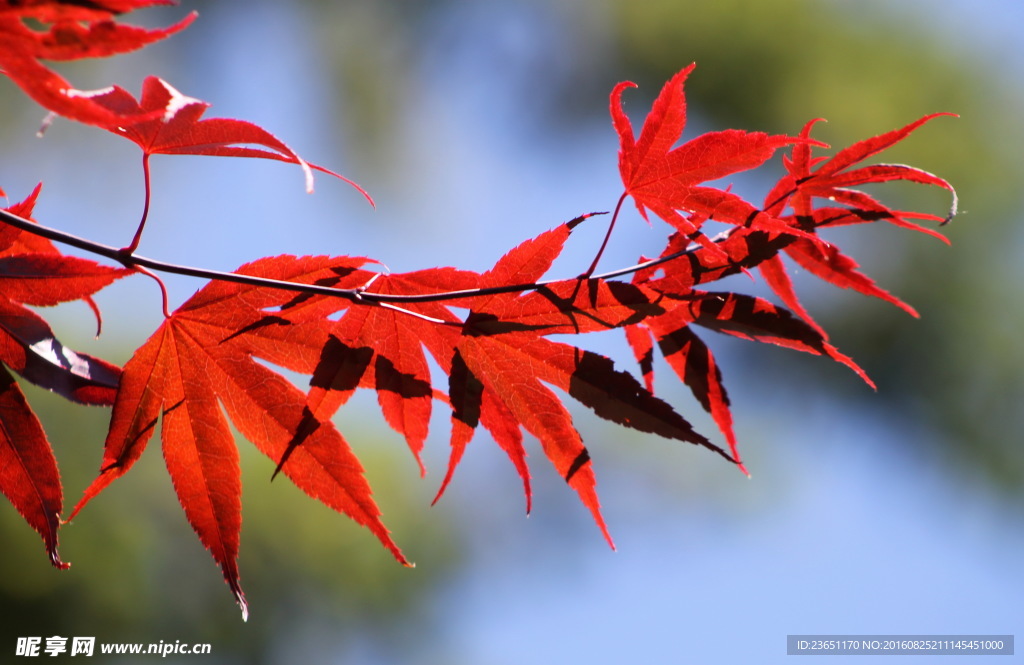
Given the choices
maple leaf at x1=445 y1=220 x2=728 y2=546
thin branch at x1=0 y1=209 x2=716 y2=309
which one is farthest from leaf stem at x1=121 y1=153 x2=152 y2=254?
maple leaf at x1=445 y1=220 x2=728 y2=546

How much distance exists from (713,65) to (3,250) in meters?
7.87

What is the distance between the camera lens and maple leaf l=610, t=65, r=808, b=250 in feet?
1.56

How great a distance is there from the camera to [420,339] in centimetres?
52

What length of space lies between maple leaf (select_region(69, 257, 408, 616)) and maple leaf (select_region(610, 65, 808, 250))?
215 millimetres

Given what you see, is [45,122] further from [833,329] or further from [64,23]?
[833,329]

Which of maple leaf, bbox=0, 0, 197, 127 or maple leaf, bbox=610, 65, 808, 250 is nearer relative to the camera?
maple leaf, bbox=0, 0, 197, 127

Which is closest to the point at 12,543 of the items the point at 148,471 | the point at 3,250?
the point at 148,471

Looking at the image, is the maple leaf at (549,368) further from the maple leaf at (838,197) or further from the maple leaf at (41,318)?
the maple leaf at (41,318)

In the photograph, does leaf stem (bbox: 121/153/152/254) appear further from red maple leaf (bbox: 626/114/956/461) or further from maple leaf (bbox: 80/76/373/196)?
red maple leaf (bbox: 626/114/956/461)

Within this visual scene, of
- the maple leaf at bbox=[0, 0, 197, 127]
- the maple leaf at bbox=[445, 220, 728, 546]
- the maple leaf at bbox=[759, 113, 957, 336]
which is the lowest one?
the maple leaf at bbox=[445, 220, 728, 546]

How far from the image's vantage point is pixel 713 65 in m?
7.55

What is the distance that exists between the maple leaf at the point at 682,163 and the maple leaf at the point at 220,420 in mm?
215

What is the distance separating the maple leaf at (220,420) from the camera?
504mm

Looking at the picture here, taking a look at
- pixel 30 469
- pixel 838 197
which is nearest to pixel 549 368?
pixel 838 197
